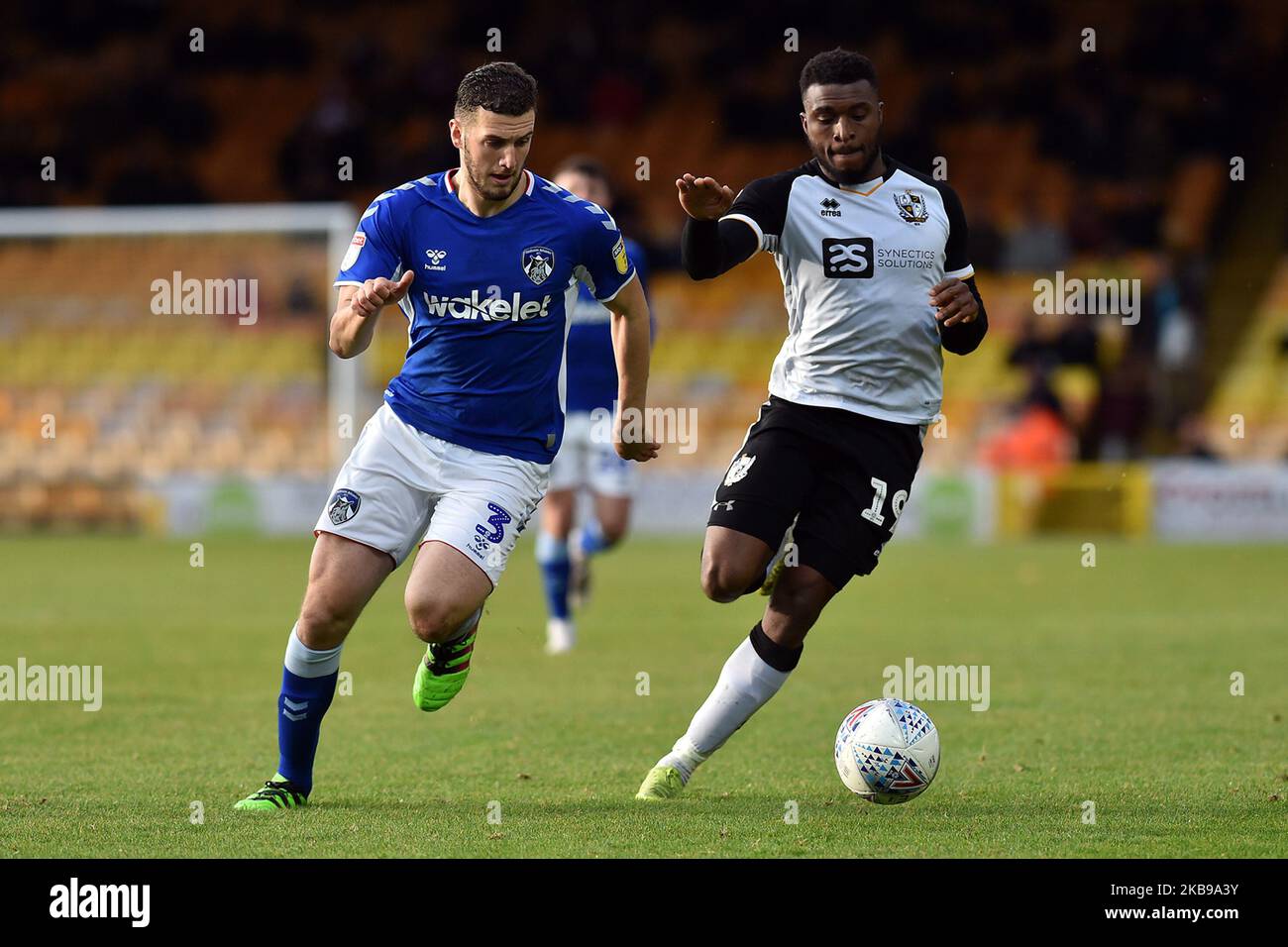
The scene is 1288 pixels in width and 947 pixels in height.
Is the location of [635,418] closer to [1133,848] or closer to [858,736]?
[858,736]

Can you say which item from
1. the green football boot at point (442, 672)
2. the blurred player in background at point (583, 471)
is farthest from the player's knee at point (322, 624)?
the blurred player in background at point (583, 471)

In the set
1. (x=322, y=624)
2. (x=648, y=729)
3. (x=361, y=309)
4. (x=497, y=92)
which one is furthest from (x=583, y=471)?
(x=361, y=309)

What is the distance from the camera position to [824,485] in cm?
620

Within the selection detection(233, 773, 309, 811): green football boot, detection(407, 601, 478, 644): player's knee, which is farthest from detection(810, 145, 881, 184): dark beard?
detection(233, 773, 309, 811): green football boot

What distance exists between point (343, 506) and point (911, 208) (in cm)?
217

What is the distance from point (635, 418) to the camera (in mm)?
6273

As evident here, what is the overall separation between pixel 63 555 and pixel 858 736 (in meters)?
13.1

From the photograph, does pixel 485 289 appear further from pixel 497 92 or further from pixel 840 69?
pixel 840 69

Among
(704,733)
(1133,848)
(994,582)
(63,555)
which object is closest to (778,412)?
(704,733)

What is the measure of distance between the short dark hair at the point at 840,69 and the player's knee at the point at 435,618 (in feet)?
6.99

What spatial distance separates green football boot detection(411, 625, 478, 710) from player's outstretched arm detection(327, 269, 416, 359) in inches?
42.6

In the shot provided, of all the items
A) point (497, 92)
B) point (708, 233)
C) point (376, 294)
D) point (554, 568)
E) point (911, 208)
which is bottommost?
point (554, 568)

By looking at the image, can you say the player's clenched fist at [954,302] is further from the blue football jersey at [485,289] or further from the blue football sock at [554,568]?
the blue football sock at [554,568]

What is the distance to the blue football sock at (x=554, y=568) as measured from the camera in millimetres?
10383
